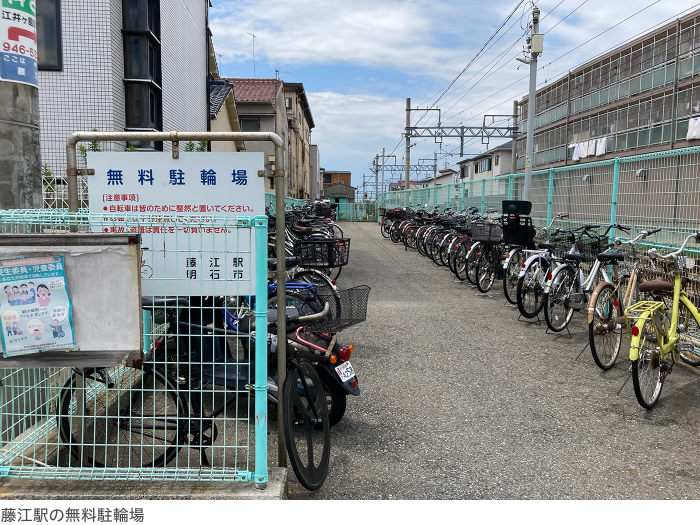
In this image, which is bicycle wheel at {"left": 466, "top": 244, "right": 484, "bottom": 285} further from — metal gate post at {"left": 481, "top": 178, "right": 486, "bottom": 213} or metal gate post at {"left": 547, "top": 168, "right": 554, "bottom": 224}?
metal gate post at {"left": 481, "top": 178, "right": 486, "bottom": 213}

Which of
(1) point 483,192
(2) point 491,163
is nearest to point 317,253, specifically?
(1) point 483,192

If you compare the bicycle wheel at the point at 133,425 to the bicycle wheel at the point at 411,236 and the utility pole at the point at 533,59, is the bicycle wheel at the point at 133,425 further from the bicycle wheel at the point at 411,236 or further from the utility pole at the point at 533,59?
the bicycle wheel at the point at 411,236

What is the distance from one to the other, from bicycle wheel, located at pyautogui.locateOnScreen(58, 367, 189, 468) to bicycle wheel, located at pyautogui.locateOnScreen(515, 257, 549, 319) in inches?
181

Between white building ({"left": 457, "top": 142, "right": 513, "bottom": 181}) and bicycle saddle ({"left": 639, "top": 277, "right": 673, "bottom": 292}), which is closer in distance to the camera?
bicycle saddle ({"left": 639, "top": 277, "right": 673, "bottom": 292})

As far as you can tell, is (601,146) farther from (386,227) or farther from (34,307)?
(34,307)

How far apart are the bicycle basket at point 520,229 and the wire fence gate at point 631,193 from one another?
1.01m

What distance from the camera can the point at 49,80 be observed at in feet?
26.2

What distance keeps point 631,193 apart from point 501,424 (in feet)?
15.0

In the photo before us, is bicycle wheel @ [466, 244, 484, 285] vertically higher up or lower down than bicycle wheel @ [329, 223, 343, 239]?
lower down

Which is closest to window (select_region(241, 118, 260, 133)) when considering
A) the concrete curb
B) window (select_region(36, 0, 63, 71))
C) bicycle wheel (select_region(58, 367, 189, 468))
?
window (select_region(36, 0, 63, 71))

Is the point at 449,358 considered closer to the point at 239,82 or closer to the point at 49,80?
the point at 49,80

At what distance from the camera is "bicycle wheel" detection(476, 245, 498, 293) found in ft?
27.7

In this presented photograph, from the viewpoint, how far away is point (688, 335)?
464 cm

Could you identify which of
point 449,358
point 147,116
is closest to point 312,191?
point 147,116
